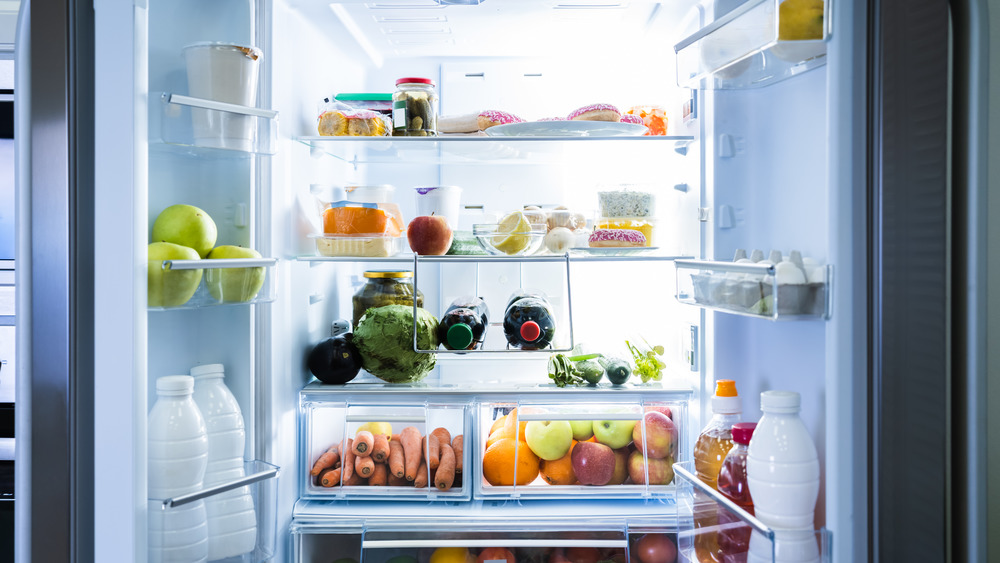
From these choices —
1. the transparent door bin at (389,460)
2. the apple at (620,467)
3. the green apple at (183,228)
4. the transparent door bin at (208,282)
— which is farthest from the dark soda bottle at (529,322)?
the green apple at (183,228)

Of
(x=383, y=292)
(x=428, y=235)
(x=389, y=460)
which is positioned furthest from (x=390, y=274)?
(x=389, y=460)

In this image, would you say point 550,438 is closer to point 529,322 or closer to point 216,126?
point 529,322

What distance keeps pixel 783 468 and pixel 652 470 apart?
1.95ft

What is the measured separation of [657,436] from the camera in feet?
5.28

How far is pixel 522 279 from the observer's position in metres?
1.92

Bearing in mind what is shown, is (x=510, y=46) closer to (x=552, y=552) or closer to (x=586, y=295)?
(x=586, y=295)

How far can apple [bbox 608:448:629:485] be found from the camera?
1.61 meters

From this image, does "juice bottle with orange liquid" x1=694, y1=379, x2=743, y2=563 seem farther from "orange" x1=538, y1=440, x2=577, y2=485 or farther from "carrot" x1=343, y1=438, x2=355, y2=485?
"carrot" x1=343, y1=438, x2=355, y2=485

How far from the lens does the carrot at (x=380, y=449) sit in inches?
63.5

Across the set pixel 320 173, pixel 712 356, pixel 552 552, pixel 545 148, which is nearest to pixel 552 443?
pixel 552 552

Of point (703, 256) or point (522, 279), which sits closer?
point (703, 256)

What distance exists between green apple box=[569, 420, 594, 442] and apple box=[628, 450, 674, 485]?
12 centimetres

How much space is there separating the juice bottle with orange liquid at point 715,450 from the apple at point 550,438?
1.19 ft

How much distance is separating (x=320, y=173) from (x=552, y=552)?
1.13 metres
